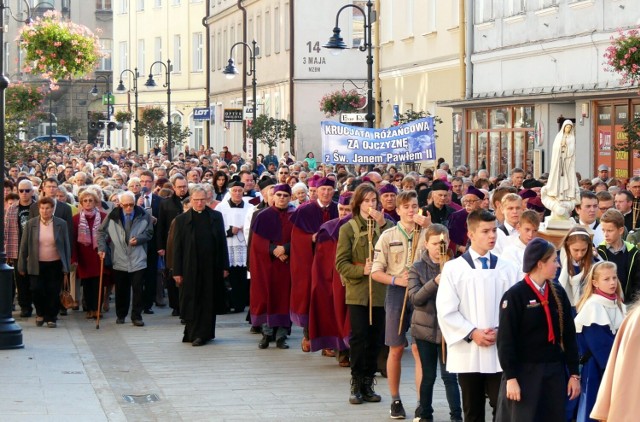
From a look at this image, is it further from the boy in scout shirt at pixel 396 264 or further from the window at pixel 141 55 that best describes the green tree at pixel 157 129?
the boy in scout shirt at pixel 396 264

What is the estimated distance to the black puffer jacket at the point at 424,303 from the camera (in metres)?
11.0

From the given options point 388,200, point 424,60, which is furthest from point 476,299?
point 424,60

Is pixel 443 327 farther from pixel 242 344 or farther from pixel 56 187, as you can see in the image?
pixel 56 187

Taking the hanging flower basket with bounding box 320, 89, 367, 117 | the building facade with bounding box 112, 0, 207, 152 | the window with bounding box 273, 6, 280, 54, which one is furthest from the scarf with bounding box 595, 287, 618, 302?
the building facade with bounding box 112, 0, 207, 152

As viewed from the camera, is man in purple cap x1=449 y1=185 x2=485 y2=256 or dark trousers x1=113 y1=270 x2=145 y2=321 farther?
dark trousers x1=113 y1=270 x2=145 y2=321

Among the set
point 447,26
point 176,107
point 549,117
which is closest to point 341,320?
point 549,117

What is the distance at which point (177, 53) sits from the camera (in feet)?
266

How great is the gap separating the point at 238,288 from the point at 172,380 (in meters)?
6.22

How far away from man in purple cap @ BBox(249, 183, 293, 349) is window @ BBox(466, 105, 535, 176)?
1668 centimetres

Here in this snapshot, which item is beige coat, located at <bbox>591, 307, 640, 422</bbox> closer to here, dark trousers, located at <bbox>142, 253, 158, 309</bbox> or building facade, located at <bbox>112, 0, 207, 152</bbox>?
dark trousers, located at <bbox>142, 253, 158, 309</bbox>

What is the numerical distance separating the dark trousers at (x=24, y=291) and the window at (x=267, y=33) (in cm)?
4313

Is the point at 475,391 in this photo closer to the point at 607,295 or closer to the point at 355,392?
the point at 607,295

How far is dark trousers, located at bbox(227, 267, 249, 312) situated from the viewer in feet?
66.0

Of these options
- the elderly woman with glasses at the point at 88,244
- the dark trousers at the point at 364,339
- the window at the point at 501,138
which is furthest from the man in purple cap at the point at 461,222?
the window at the point at 501,138
